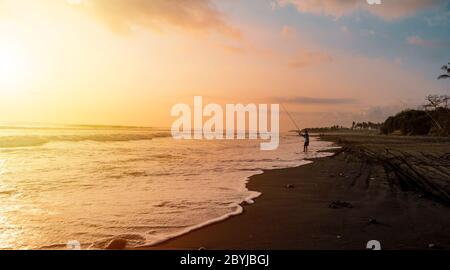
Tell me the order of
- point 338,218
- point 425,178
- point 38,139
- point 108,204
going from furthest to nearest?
point 38,139 < point 425,178 < point 108,204 < point 338,218

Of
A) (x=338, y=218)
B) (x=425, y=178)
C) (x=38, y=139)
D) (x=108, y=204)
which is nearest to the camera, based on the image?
(x=338, y=218)

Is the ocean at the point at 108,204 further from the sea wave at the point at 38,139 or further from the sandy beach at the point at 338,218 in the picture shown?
the sea wave at the point at 38,139

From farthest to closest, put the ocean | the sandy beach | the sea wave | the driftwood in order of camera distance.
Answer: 1. the sea wave
2. the driftwood
3. the ocean
4. the sandy beach

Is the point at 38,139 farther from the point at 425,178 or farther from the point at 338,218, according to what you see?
the point at 338,218

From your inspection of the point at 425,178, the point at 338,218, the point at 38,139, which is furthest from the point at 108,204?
the point at 38,139

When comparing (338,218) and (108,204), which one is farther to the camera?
(108,204)

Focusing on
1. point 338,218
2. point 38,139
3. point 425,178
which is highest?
point 38,139

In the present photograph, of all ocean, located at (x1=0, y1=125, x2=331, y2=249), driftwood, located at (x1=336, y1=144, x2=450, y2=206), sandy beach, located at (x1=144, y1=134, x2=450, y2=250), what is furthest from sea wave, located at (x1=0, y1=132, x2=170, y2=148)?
driftwood, located at (x1=336, y1=144, x2=450, y2=206)

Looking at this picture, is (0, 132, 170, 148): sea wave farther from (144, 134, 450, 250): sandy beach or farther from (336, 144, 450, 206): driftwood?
(336, 144, 450, 206): driftwood

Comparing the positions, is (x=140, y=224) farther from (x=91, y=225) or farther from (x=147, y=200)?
(x=147, y=200)

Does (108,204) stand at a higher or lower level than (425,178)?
lower

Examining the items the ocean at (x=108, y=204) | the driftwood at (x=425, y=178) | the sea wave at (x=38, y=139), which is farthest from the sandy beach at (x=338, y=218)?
the sea wave at (x=38, y=139)
